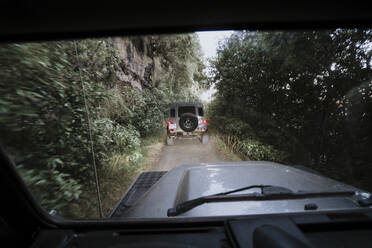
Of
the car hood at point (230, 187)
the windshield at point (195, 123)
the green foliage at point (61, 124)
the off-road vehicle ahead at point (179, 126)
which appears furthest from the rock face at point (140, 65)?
the car hood at point (230, 187)

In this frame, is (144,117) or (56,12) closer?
(56,12)

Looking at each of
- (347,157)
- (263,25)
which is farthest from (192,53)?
(263,25)

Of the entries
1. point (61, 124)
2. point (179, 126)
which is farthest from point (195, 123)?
point (61, 124)

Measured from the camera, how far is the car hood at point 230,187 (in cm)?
124

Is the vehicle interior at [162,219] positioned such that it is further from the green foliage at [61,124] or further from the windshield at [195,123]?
the green foliage at [61,124]

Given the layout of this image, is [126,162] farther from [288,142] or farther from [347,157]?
[347,157]

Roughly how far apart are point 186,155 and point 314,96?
13.0ft

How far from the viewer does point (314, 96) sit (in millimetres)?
4219

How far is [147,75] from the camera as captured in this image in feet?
34.0

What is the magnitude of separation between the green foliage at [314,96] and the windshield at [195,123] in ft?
0.08

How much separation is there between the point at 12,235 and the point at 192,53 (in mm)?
10070

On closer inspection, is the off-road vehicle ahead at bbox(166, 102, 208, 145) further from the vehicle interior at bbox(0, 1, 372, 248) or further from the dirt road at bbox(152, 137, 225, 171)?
the vehicle interior at bbox(0, 1, 372, 248)

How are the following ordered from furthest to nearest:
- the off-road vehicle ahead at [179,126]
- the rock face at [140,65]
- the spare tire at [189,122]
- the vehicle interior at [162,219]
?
1. the rock face at [140,65]
2. the off-road vehicle ahead at [179,126]
3. the spare tire at [189,122]
4. the vehicle interior at [162,219]

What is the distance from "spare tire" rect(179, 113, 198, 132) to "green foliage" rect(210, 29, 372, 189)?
2.10m
